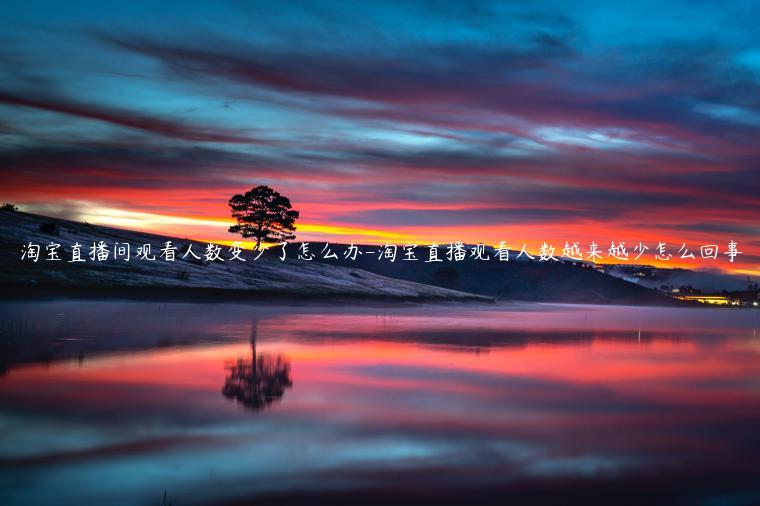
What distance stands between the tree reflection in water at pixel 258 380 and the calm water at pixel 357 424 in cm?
9

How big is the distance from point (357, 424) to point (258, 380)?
6651 millimetres

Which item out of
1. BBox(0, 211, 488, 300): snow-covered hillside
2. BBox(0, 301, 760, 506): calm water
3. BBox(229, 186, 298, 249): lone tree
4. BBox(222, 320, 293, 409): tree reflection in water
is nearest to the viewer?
BBox(0, 301, 760, 506): calm water

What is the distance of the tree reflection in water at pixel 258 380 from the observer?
19.0 m

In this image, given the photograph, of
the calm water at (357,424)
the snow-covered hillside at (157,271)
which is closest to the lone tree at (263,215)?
the snow-covered hillside at (157,271)

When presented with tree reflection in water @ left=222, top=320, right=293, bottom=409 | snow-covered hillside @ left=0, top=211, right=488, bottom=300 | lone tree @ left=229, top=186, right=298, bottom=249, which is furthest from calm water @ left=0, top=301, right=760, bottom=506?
lone tree @ left=229, top=186, right=298, bottom=249

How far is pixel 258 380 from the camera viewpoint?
22.2 meters

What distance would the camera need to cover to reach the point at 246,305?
68.8 meters

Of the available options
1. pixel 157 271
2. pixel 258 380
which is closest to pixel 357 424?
pixel 258 380

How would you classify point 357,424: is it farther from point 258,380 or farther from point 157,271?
point 157,271

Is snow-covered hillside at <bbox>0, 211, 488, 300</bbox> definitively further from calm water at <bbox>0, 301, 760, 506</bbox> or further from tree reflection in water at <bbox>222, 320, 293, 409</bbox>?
tree reflection in water at <bbox>222, 320, 293, 409</bbox>

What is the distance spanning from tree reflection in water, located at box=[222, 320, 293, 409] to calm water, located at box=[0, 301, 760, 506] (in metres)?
0.09

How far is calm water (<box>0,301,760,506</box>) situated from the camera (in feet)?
37.5

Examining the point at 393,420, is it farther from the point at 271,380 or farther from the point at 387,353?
the point at 387,353

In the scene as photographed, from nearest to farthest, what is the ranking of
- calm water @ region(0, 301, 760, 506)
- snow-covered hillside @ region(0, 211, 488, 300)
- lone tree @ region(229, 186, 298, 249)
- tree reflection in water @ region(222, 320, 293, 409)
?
calm water @ region(0, 301, 760, 506) < tree reflection in water @ region(222, 320, 293, 409) < snow-covered hillside @ region(0, 211, 488, 300) < lone tree @ region(229, 186, 298, 249)
